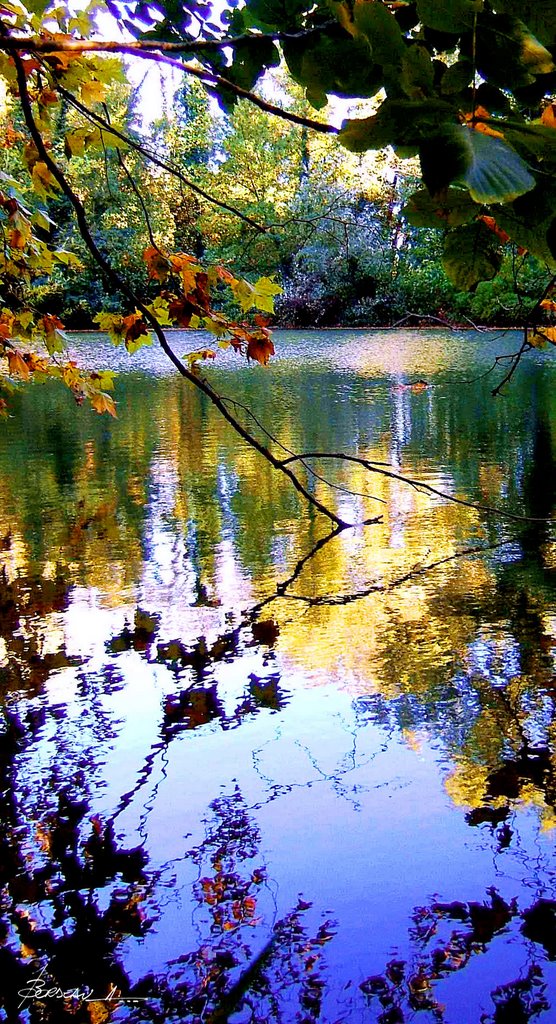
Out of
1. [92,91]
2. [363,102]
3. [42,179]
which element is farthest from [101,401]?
[363,102]

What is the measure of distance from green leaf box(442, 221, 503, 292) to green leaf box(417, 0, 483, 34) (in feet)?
0.60

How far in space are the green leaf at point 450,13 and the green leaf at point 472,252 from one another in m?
0.18

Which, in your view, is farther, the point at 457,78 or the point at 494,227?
the point at 494,227

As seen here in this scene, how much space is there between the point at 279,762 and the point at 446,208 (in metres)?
2.06

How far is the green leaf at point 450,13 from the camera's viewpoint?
2.02 feet

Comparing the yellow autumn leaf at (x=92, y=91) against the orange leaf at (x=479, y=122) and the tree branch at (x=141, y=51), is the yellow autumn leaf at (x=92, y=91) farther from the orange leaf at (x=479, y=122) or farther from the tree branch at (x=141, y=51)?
the orange leaf at (x=479, y=122)

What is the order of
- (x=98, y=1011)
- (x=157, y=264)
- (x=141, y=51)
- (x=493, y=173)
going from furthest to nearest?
(x=157, y=264)
(x=98, y=1011)
(x=141, y=51)
(x=493, y=173)

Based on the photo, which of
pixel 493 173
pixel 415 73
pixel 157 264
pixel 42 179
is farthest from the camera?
pixel 42 179

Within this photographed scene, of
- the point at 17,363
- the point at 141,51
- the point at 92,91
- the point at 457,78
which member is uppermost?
the point at 92,91

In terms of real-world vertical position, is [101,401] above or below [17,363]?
below

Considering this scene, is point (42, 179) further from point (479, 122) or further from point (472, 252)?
point (479, 122)

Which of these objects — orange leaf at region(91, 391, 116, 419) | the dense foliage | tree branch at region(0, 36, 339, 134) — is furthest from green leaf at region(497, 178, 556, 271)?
orange leaf at region(91, 391, 116, 419)

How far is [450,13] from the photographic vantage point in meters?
0.62

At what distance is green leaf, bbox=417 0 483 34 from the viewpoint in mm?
617
